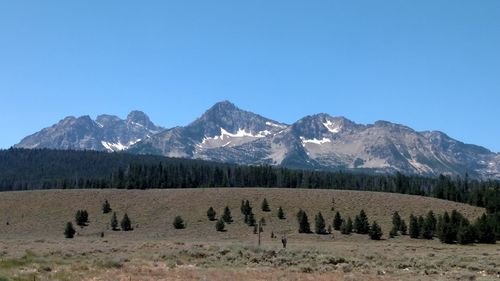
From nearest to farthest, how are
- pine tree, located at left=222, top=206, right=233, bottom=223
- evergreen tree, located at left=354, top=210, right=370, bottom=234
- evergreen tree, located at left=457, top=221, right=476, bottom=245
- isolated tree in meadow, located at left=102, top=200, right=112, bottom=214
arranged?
evergreen tree, located at left=457, top=221, right=476, bottom=245
evergreen tree, located at left=354, top=210, right=370, bottom=234
pine tree, located at left=222, top=206, right=233, bottom=223
isolated tree in meadow, located at left=102, top=200, right=112, bottom=214

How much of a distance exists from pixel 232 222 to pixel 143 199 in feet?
90.6

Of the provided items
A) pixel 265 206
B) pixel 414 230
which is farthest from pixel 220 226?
pixel 414 230

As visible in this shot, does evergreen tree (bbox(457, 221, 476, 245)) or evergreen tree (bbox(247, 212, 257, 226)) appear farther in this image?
evergreen tree (bbox(247, 212, 257, 226))

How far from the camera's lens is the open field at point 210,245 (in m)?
30.2

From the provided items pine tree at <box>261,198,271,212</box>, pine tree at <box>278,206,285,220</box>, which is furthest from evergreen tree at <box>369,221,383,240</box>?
pine tree at <box>261,198,271,212</box>

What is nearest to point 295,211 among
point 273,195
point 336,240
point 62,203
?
point 273,195

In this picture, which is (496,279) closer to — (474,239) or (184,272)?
(184,272)

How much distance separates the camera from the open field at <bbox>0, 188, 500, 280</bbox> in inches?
1190

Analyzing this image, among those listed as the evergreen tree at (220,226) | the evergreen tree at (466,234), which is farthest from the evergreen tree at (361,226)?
the evergreen tree at (220,226)

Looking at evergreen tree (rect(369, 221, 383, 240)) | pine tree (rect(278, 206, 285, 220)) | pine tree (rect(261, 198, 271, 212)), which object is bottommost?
evergreen tree (rect(369, 221, 383, 240))

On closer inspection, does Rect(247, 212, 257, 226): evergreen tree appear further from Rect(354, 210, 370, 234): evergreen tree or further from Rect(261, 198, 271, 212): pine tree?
Rect(354, 210, 370, 234): evergreen tree

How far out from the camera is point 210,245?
165 ft

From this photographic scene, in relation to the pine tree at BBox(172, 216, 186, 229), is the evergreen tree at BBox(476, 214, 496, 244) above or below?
above

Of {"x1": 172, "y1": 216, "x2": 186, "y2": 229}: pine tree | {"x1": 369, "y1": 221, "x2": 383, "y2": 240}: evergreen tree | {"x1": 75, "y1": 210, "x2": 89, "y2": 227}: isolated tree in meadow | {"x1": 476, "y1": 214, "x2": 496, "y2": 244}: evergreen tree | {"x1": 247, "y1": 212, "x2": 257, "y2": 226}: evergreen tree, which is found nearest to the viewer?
{"x1": 476, "y1": 214, "x2": 496, "y2": 244}: evergreen tree
